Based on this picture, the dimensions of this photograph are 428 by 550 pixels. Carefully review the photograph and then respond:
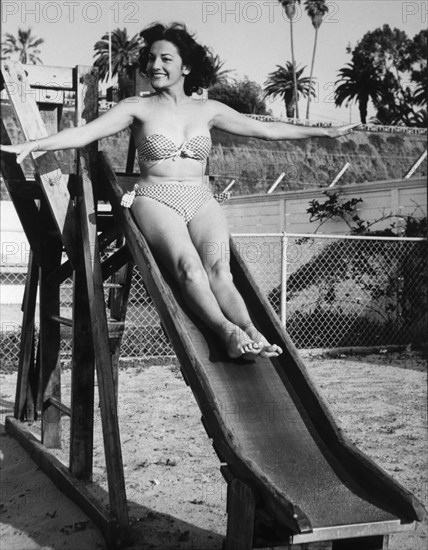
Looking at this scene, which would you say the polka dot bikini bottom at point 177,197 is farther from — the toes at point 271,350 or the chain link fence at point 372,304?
the chain link fence at point 372,304

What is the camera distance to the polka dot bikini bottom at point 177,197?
4383 millimetres

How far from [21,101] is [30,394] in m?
2.59

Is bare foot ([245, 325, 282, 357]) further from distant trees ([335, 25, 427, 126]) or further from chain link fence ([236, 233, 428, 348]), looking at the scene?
distant trees ([335, 25, 427, 126])

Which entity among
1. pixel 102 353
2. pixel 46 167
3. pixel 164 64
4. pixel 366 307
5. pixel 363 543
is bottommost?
pixel 363 543

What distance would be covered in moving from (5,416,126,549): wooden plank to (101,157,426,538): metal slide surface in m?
0.86

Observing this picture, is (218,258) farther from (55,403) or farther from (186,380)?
(55,403)

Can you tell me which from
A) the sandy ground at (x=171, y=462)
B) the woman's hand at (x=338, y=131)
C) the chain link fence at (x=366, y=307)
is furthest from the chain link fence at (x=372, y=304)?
the woman's hand at (x=338, y=131)

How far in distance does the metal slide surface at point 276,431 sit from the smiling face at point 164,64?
813mm

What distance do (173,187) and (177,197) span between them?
7 cm

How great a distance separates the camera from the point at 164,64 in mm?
4488

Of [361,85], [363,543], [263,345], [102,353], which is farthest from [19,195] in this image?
[361,85]

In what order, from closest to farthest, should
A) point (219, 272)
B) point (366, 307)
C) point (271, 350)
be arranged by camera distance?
1. point (271, 350)
2. point (219, 272)
3. point (366, 307)

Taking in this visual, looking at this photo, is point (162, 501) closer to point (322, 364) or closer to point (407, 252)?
point (322, 364)

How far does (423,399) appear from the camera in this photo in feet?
25.0
